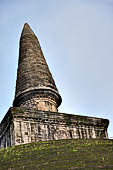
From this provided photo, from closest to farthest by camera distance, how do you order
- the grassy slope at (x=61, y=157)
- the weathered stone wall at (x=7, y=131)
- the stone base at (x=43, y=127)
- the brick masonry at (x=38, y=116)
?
the grassy slope at (x=61, y=157) → the stone base at (x=43, y=127) → the weathered stone wall at (x=7, y=131) → the brick masonry at (x=38, y=116)

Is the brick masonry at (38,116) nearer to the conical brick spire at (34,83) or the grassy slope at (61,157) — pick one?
the conical brick spire at (34,83)

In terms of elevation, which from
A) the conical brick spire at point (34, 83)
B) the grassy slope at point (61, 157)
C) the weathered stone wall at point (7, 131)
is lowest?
the grassy slope at point (61, 157)

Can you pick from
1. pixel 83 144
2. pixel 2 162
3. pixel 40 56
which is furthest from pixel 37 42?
pixel 2 162

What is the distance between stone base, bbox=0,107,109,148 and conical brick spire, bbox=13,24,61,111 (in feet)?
4.93

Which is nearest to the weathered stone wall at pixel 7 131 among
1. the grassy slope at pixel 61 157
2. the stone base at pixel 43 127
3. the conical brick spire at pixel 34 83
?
the stone base at pixel 43 127

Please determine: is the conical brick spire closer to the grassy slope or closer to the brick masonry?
the brick masonry

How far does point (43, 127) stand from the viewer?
2175cm

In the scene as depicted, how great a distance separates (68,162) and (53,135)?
9.50 meters

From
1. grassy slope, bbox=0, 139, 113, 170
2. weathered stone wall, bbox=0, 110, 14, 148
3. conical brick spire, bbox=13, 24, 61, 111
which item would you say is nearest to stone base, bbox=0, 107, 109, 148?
weathered stone wall, bbox=0, 110, 14, 148

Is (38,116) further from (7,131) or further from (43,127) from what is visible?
(7,131)

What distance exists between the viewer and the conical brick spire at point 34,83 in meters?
23.7

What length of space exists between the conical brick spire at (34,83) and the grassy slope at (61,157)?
6.89 meters

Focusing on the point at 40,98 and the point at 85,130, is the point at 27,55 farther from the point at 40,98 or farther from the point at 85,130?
the point at 85,130

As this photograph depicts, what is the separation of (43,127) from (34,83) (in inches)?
156
